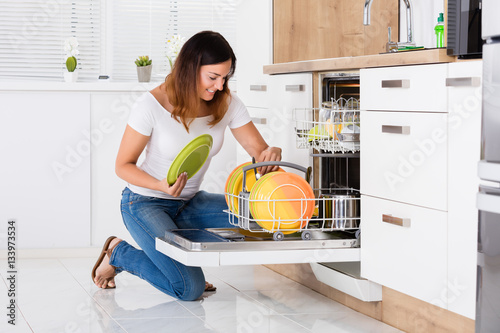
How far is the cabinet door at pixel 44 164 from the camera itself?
3.60 m

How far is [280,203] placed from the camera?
7.36 ft

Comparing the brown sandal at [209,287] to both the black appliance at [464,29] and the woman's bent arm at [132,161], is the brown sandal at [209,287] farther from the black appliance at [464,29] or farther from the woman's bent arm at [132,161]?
the black appliance at [464,29]

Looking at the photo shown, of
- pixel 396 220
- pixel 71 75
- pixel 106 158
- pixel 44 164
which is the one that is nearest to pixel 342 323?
pixel 396 220

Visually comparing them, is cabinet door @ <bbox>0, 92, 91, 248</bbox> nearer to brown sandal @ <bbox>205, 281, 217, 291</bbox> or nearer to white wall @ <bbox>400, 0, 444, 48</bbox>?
brown sandal @ <bbox>205, 281, 217, 291</bbox>

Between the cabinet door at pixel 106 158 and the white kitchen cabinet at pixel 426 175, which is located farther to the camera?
the cabinet door at pixel 106 158

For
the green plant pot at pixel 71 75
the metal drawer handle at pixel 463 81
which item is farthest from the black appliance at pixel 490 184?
the green plant pot at pixel 71 75

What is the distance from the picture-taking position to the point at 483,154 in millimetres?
1432

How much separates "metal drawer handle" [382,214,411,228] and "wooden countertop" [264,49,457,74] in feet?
1.45

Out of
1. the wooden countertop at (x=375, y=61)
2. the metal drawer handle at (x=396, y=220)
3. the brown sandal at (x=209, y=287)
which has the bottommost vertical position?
the brown sandal at (x=209, y=287)

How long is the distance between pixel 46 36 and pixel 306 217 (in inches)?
98.1

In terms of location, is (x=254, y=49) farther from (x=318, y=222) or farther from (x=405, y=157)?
(x=405, y=157)

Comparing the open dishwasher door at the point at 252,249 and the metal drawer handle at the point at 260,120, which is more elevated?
the metal drawer handle at the point at 260,120

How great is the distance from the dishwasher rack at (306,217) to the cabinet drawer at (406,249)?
0.17 feet

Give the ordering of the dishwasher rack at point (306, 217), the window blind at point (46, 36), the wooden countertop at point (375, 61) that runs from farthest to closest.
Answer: the window blind at point (46, 36) < the dishwasher rack at point (306, 217) < the wooden countertop at point (375, 61)
